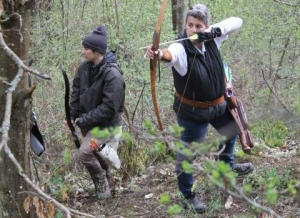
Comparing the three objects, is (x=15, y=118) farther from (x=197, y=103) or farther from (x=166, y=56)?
(x=197, y=103)

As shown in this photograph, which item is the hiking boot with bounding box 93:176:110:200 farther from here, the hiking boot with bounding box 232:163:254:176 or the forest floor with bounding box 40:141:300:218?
the hiking boot with bounding box 232:163:254:176

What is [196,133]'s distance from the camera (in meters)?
4.80

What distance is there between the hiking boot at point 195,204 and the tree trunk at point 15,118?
155 centimetres

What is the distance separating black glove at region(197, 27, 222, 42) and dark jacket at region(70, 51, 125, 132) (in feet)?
3.47

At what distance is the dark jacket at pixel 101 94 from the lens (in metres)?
5.25

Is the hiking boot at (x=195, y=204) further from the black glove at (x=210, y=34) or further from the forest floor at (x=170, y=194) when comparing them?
the black glove at (x=210, y=34)

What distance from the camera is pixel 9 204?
4191 millimetres

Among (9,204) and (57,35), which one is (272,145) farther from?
(9,204)

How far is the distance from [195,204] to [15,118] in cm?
195

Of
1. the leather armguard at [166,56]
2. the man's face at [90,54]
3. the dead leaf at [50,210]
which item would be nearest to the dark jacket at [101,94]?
the man's face at [90,54]

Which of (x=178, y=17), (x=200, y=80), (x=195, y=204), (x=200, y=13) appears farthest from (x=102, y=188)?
(x=178, y=17)

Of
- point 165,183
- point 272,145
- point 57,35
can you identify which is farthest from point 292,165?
point 57,35

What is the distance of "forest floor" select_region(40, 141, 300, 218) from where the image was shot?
5.18 metres

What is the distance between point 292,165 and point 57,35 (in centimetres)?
406
